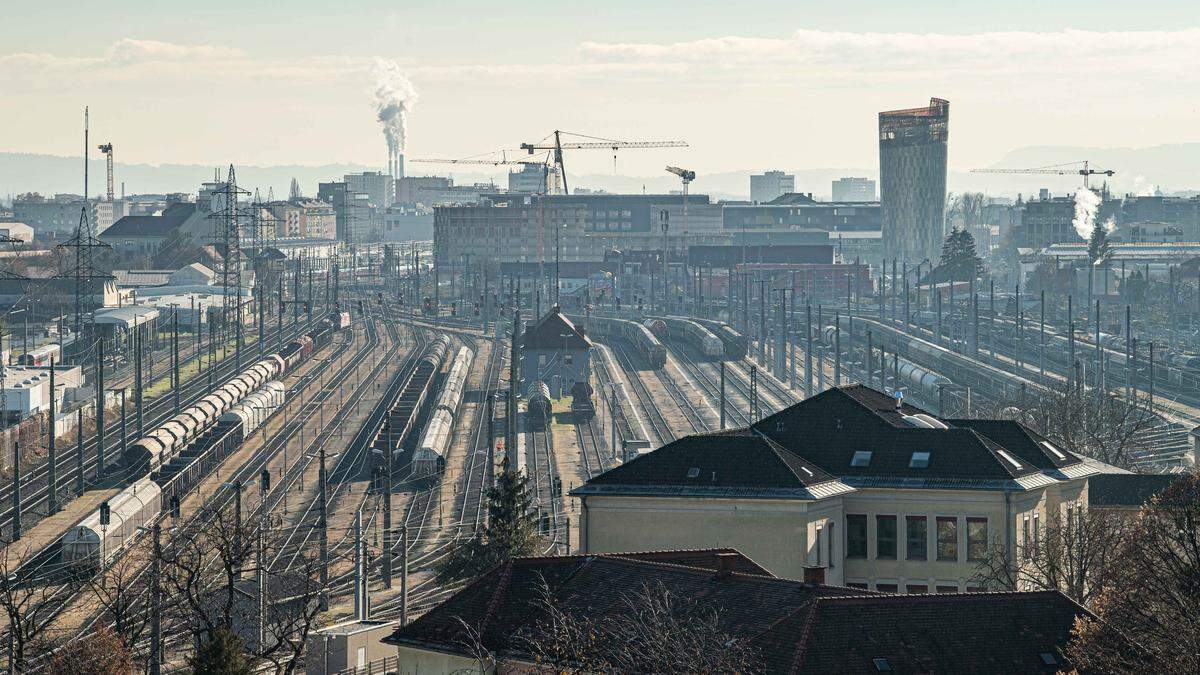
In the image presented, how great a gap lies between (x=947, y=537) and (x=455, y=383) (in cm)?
5996

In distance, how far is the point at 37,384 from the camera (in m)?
86.6

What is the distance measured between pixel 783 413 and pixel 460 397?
53.3 metres

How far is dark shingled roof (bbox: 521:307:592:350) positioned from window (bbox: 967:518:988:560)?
62.8 meters

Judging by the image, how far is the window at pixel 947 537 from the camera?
43438mm

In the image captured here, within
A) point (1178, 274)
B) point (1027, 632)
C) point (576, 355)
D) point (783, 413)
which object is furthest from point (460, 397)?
point (1178, 274)

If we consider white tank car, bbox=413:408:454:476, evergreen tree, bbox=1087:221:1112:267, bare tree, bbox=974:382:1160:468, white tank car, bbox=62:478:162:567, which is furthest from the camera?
evergreen tree, bbox=1087:221:1112:267

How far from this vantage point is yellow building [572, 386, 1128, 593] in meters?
42.0

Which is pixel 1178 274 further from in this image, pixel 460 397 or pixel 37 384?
pixel 37 384

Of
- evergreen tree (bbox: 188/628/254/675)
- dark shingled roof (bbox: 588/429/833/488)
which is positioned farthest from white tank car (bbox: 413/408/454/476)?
evergreen tree (bbox: 188/628/254/675)

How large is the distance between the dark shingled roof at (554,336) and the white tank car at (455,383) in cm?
416

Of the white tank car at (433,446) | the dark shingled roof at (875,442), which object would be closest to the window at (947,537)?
the dark shingled roof at (875,442)

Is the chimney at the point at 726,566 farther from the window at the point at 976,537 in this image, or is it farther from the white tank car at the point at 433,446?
the white tank car at the point at 433,446

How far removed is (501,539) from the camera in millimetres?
49156

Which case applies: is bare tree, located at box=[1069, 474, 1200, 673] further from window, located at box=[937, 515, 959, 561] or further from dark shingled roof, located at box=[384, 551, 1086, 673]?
window, located at box=[937, 515, 959, 561]
